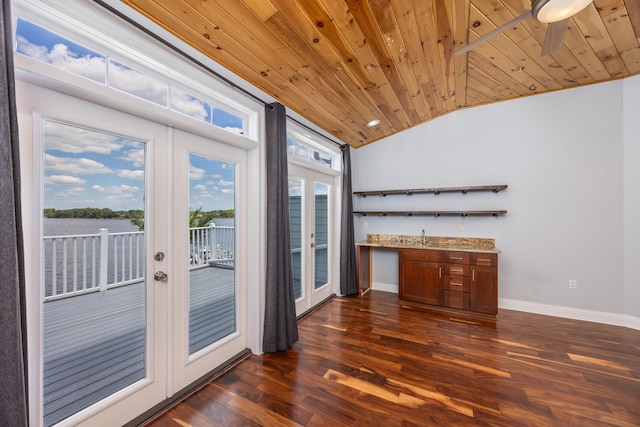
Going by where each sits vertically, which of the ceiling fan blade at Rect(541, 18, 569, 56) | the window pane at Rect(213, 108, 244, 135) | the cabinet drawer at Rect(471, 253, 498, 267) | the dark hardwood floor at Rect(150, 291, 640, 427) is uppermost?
the ceiling fan blade at Rect(541, 18, 569, 56)

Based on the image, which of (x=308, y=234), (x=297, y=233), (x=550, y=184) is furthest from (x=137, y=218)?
(x=550, y=184)

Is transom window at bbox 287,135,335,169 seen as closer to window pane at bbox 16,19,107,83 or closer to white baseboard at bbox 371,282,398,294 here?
window pane at bbox 16,19,107,83

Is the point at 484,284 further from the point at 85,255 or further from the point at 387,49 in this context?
the point at 85,255

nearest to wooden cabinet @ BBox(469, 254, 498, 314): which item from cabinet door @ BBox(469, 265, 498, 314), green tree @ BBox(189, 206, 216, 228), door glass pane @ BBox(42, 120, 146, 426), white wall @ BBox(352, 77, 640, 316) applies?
cabinet door @ BBox(469, 265, 498, 314)

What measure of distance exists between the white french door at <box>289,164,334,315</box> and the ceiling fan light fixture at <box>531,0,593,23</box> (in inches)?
98.1

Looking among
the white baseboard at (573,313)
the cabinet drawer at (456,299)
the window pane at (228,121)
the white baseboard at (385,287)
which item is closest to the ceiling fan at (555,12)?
the window pane at (228,121)

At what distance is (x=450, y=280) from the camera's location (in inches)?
144

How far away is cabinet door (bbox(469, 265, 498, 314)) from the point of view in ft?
11.3

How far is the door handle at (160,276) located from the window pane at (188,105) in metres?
1.22

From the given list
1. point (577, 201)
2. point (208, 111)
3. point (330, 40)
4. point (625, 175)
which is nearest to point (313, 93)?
point (330, 40)

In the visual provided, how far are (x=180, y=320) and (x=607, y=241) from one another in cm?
499

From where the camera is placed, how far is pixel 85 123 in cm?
150

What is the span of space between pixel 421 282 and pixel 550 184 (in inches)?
88.2

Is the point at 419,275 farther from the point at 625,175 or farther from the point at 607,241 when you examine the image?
the point at 625,175
